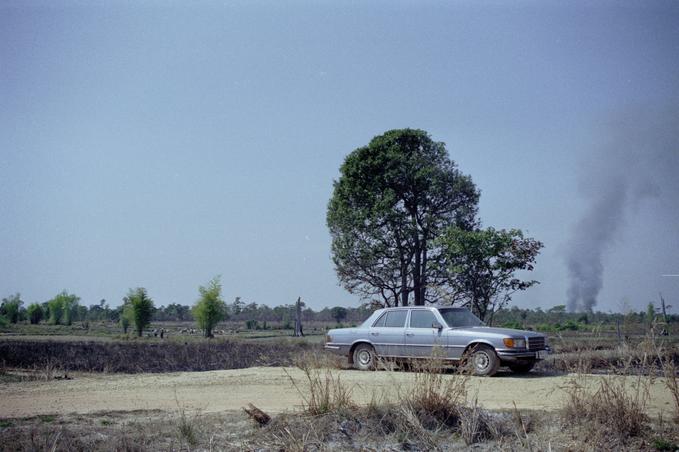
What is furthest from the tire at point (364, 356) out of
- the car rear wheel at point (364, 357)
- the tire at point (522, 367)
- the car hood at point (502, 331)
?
the tire at point (522, 367)

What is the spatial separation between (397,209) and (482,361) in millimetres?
14631

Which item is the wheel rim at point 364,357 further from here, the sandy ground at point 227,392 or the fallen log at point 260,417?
the fallen log at point 260,417

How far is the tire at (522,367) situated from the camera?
12.0 meters

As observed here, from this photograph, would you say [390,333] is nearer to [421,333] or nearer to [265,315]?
[421,333]

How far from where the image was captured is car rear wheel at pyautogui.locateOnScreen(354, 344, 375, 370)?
13711 mm

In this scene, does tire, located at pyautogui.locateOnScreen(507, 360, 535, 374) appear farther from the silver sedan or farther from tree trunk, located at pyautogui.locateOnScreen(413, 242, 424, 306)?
tree trunk, located at pyautogui.locateOnScreen(413, 242, 424, 306)

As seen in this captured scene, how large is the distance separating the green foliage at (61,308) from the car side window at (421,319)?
69.6 metres

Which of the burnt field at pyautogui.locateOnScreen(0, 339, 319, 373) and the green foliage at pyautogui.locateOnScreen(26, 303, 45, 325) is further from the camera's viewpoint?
the green foliage at pyautogui.locateOnScreen(26, 303, 45, 325)

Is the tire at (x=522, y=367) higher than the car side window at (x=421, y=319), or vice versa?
the car side window at (x=421, y=319)

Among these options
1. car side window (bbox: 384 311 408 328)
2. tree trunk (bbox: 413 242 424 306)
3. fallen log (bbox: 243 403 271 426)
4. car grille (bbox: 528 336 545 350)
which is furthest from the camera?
tree trunk (bbox: 413 242 424 306)

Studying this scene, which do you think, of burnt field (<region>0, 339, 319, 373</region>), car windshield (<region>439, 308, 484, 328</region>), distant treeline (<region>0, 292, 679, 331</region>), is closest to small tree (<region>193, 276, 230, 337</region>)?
distant treeline (<region>0, 292, 679, 331</region>)

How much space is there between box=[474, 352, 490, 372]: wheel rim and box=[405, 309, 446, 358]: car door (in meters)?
0.88

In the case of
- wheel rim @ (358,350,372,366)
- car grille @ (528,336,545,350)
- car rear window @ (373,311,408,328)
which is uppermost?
car rear window @ (373,311,408,328)

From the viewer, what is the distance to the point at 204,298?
50719 mm
